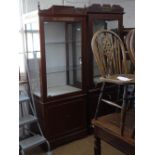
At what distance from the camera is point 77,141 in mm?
3221

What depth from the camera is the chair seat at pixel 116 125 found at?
4.84 ft

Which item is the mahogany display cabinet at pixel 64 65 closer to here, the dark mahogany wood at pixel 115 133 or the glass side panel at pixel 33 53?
the glass side panel at pixel 33 53

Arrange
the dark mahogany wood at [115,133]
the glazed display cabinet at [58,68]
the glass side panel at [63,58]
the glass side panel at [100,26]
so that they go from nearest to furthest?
the dark mahogany wood at [115,133] < the glazed display cabinet at [58,68] < the glass side panel at [63,58] < the glass side panel at [100,26]

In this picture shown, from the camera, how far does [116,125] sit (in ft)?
5.37

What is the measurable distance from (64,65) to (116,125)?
6.15ft

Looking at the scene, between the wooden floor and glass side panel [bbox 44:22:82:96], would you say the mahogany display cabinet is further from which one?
the wooden floor

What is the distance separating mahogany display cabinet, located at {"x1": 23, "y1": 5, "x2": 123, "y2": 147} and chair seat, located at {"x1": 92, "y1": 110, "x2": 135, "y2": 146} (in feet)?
4.27

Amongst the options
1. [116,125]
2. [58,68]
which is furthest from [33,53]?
[116,125]

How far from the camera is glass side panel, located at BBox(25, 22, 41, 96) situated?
9.61 feet

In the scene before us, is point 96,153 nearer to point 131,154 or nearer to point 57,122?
point 131,154

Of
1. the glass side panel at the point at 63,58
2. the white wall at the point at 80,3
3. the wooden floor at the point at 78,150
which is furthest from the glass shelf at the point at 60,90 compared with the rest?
the white wall at the point at 80,3

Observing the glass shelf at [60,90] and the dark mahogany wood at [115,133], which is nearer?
the dark mahogany wood at [115,133]

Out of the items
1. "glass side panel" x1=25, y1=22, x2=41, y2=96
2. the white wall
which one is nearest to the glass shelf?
"glass side panel" x1=25, y1=22, x2=41, y2=96
